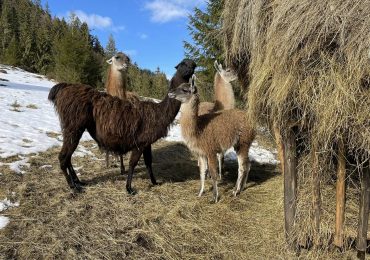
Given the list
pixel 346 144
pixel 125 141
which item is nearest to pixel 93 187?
pixel 125 141

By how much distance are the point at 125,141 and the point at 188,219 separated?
61.0 inches

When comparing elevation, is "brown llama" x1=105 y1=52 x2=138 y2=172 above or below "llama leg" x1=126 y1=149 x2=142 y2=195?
above

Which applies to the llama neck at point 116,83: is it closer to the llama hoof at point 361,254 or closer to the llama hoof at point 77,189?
the llama hoof at point 77,189

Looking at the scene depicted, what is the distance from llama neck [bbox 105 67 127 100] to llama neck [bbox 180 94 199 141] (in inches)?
70.6

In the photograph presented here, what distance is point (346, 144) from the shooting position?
11.4ft

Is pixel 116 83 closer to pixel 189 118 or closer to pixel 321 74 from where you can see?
pixel 189 118

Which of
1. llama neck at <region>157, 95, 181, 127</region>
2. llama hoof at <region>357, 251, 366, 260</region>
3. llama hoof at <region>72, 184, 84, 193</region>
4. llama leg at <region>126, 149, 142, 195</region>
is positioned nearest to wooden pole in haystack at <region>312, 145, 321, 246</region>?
llama hoof at <region>357, 251, 366, 260</region>

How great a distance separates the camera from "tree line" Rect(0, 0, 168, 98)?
959 inches

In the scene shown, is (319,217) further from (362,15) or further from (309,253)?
(362,15)

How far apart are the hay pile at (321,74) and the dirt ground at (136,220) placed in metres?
0.95

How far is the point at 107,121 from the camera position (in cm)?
529

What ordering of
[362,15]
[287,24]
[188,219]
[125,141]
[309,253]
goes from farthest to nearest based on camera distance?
[125,141] < [188,219] < [309,253] < [287,24] < [362,15]

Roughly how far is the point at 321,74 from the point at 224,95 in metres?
3.89

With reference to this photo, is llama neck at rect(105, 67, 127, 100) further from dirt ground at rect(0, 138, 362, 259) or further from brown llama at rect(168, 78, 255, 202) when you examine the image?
brown llama at rect(168, 78, 255, 202)
